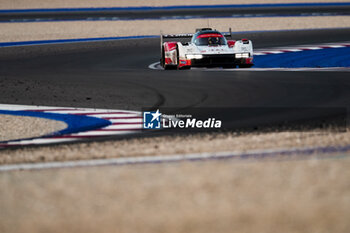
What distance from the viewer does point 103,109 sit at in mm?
9773

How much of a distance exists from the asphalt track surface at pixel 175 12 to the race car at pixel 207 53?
15.1 metres

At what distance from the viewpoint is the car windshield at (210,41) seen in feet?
51.3

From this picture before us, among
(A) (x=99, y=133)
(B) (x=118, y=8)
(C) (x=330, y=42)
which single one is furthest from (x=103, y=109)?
(B) (x=118, y=8)

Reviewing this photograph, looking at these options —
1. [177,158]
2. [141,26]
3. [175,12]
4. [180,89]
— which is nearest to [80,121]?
[177,158]

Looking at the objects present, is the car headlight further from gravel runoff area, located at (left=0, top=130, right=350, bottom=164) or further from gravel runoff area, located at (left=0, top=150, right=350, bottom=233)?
gravel runoff area, located at (left=0, top=150, right=350, bottom=233)

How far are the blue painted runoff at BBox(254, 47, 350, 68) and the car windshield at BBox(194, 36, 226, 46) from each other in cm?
117

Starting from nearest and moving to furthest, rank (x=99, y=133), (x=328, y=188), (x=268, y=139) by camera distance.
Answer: (x=328, y=188)
(x=268, y=139)
(x=99, y=133)

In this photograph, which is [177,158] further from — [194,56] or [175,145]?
[194,56]

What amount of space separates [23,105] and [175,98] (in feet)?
8.03

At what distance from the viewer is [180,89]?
11.7 metres

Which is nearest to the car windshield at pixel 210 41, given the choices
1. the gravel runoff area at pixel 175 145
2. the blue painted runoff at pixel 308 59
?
the blue painted runoff at pixel 308 59

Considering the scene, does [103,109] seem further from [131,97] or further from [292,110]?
[292,110]

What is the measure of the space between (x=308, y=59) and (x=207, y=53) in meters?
3.62

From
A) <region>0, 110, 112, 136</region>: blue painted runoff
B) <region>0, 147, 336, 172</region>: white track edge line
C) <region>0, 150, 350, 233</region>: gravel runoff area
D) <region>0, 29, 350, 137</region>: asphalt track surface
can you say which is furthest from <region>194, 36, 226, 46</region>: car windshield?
<region>0, 150, 350, 233</region>: gravel runoff area
